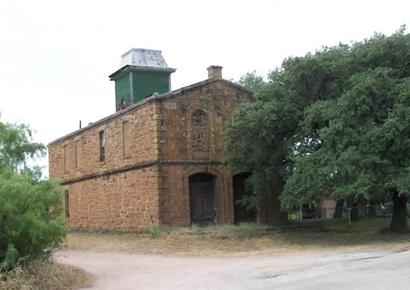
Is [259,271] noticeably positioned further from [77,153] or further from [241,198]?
[77,153]

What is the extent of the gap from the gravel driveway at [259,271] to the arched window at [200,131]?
9.00 metres

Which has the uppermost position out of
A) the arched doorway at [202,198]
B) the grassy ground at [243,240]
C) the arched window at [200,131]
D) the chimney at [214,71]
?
the chimney at [214,71]

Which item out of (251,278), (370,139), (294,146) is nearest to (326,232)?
(294,146)

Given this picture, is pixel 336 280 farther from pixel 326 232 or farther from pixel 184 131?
pixel 184 131

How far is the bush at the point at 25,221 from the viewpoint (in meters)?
12.5

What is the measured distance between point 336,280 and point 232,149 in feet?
49.8

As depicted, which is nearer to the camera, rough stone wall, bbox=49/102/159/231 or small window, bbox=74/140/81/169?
rough stone wall, bbox=49/102/159/231

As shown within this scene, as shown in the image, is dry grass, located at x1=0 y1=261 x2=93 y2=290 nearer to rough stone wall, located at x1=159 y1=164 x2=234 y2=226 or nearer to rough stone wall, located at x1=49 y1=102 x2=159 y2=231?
rough stone wall, located at x1=159 y1=164 x2=234 y2=226

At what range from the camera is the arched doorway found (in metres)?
29.8


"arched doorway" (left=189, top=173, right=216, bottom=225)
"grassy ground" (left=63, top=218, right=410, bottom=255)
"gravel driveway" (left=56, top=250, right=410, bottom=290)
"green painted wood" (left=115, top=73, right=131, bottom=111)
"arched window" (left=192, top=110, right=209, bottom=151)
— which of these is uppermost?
"green painted wood" (left=115, top=73, right=131, bottom=111)

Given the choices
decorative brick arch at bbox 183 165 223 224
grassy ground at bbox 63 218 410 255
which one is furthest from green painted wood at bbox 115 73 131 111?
grassy ground at bbox 63 218 410 255

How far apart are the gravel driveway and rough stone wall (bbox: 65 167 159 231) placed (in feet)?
24.7

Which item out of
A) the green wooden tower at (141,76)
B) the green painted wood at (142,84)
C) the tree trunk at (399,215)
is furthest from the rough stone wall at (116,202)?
the tree trunk at (399,215)

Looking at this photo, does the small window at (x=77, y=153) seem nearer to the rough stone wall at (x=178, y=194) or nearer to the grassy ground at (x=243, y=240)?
the grassy ground at (x=243, y=240)
